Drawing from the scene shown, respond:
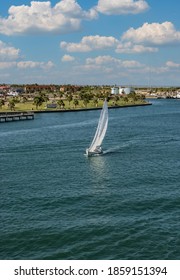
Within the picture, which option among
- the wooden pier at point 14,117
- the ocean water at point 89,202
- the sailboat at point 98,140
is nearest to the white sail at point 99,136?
the sailboat at point 98,140

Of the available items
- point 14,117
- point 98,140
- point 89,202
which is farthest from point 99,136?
point 14,117

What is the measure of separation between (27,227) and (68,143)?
6004 cm

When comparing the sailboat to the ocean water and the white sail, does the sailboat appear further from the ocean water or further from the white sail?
the ocean water

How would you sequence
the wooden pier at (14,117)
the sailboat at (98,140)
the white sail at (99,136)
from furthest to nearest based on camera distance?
1. the wooden pier at (14,117)
2. the white sail at (99,136)
3. the sailboat at (98,140)

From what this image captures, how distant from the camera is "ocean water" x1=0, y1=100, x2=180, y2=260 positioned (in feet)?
132

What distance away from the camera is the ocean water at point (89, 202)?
40.2m

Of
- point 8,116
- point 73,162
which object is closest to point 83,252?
point 73,162

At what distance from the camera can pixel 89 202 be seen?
5375cm

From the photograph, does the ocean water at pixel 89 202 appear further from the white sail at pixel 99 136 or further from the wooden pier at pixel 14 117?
the wooden pier at pixel 14 117

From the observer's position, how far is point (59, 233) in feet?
142

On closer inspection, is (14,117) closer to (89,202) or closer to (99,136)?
(99,136)

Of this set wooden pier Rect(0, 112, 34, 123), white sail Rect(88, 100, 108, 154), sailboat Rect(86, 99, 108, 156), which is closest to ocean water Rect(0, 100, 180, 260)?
sailboat Rect(86, 99, 108, 156)

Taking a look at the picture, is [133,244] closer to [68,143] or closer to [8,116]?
[68,143]

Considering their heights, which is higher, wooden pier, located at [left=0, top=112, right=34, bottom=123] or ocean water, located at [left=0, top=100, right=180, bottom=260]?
wooden pier, located at [left=0, top=112, right=34, bottom=123]
